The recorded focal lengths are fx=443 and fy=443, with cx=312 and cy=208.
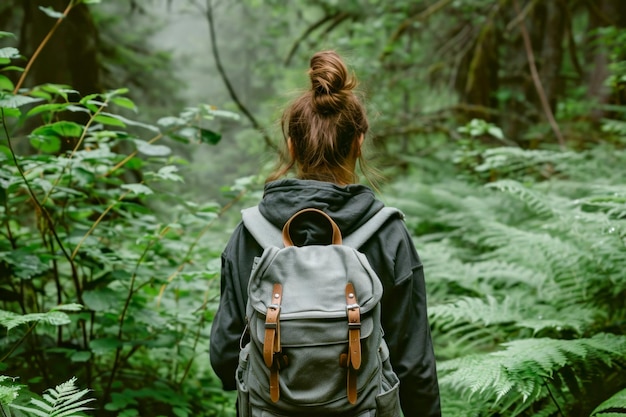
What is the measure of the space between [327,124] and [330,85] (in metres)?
0.14

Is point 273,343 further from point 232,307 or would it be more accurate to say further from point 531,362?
point 531,362

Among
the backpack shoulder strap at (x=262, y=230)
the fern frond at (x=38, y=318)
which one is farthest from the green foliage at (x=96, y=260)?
the backpack shoulder strap at (x=262, y=230)

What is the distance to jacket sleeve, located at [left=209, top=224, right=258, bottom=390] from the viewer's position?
5.54 feet

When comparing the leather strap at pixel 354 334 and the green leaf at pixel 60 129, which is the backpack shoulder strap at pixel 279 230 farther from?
the green leaf at pixel 60 129

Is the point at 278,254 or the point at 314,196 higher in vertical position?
the point at 314,196

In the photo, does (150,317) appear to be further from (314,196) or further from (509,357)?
(509,357)

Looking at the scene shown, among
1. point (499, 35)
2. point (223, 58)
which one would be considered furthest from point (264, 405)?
point (223, 58)

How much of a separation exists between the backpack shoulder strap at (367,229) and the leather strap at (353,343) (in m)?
0.21

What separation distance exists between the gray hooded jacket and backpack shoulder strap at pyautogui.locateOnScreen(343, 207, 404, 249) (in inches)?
0.8

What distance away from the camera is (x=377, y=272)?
1.61 meters

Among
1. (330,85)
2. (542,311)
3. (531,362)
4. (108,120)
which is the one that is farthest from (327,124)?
(542,311)

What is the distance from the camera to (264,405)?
146 cm

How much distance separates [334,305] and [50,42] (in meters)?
3.46

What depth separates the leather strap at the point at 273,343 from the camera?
137cm
